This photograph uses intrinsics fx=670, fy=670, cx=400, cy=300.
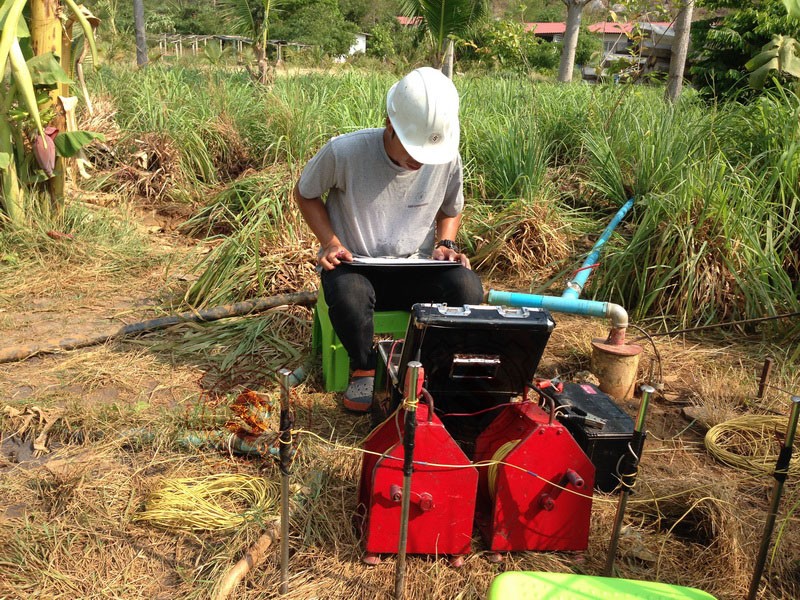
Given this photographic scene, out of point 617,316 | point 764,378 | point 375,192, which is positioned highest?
point 375,192

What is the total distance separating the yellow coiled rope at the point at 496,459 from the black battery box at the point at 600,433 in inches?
13.2

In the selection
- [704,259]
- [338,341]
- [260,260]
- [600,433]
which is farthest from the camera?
[260,260]

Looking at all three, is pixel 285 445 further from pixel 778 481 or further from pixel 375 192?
pixel 375 192

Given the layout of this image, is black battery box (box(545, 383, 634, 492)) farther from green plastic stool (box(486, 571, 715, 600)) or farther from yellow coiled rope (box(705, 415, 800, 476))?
green plastic stool (box(486, 571, 715, 600))

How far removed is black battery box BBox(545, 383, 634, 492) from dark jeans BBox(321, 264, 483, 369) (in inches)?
24.8

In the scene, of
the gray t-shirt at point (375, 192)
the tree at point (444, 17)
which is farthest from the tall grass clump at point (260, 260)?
the tree at point (444, 17)

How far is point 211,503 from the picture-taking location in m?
2.26

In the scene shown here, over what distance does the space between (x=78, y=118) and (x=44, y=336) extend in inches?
157

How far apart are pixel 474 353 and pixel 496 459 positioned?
13.2 inches

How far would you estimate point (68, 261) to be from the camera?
4.75m

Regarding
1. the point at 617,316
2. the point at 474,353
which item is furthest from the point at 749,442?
the point at 474,353

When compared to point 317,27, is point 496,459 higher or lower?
lower

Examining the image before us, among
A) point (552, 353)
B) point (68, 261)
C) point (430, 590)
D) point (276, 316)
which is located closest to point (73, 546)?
point (430, 590)

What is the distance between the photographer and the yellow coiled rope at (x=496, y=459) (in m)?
2.04
